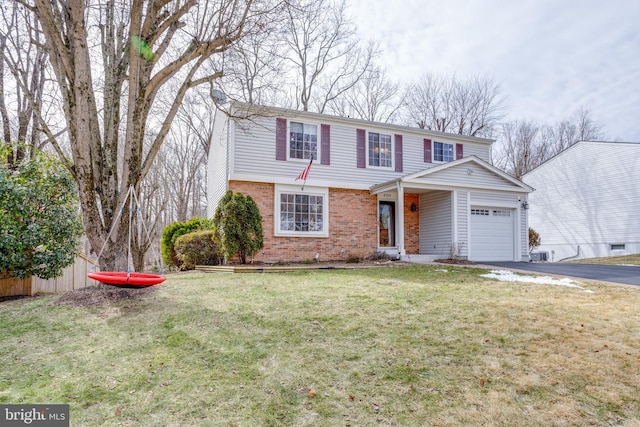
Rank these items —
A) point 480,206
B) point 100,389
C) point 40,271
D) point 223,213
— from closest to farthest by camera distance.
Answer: point 100,389 → point 40,271 → point 223,213 → point 480,206

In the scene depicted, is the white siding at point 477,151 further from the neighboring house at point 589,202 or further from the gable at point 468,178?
the neighboring house at point 589,202

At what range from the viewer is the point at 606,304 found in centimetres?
554

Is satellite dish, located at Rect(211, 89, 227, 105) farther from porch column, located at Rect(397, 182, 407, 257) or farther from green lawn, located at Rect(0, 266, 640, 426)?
porch column, located at Rect(397, 182, 407, 257)

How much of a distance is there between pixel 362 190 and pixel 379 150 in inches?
71.6

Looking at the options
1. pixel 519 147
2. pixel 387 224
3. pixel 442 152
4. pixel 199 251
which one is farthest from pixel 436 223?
pixel 519 147

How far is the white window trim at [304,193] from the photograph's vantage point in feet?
38.8

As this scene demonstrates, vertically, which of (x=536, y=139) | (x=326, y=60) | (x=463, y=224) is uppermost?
(x=326, y=60)

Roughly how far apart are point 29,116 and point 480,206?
16147 millimetres

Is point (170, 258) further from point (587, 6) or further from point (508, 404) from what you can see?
point (587, 6)

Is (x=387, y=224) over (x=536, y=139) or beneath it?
beneath

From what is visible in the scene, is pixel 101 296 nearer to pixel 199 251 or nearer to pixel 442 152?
pixel 199 251

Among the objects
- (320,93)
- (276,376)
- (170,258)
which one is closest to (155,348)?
(276,376)

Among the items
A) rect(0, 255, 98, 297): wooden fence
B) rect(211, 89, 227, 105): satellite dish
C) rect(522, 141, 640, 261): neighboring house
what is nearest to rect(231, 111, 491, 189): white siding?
rect(211, 89, 227, 105): satellite dish

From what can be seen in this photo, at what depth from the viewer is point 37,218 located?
6637mm
